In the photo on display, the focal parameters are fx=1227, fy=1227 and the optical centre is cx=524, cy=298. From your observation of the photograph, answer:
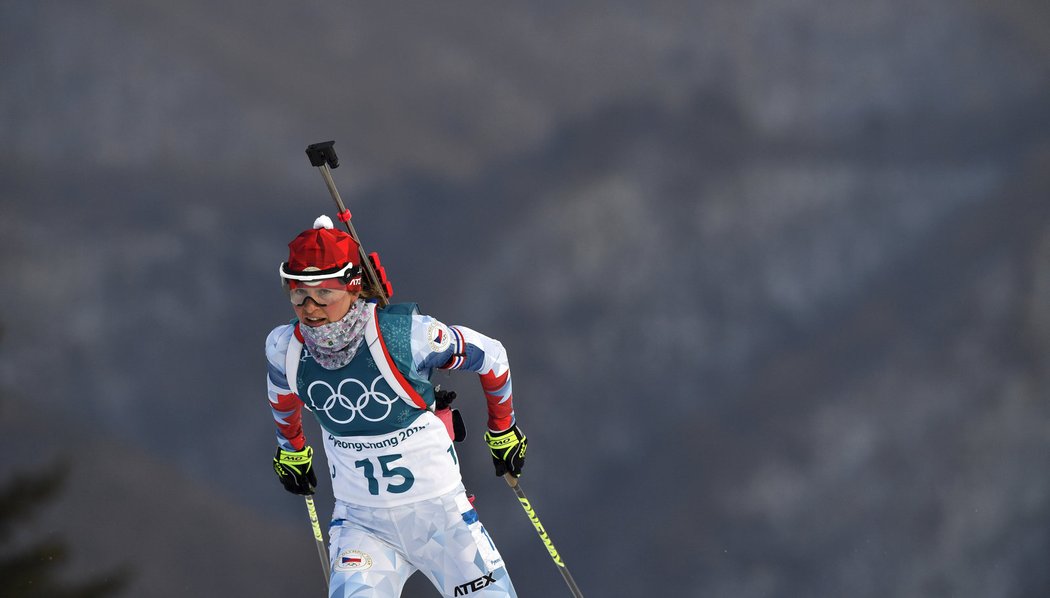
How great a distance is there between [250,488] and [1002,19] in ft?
16.6

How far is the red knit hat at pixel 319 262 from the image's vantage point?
4.42 metres

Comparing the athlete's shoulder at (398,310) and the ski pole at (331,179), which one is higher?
the ski pole at (331,179)

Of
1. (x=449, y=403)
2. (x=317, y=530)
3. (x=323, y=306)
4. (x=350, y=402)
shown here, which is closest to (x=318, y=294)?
(x=323, y=306)

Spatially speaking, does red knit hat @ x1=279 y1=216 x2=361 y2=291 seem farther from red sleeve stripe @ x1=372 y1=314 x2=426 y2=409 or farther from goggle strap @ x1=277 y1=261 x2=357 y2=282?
red sleeve stripe @ x1=372 y1=314 x2=426 y2=409

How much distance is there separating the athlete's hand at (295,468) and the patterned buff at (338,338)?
73cm

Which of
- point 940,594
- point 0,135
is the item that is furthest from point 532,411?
point 0,135

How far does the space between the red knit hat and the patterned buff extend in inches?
4.3

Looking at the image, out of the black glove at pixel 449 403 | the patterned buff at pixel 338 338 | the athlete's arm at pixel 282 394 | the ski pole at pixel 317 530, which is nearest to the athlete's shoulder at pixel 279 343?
the athlete's arm at pixel 282 394

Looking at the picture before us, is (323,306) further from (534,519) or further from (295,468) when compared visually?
(534,519)

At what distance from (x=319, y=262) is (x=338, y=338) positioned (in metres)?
0.29

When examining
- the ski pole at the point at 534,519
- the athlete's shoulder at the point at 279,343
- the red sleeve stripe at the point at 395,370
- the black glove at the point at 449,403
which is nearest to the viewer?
the red sleeve stripe at the point at 395,370

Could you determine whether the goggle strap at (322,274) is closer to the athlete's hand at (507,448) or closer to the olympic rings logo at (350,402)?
the olympic rings logo at (350,402)

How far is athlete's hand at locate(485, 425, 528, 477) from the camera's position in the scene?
5.06m

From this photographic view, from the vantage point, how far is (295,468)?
5.16m
